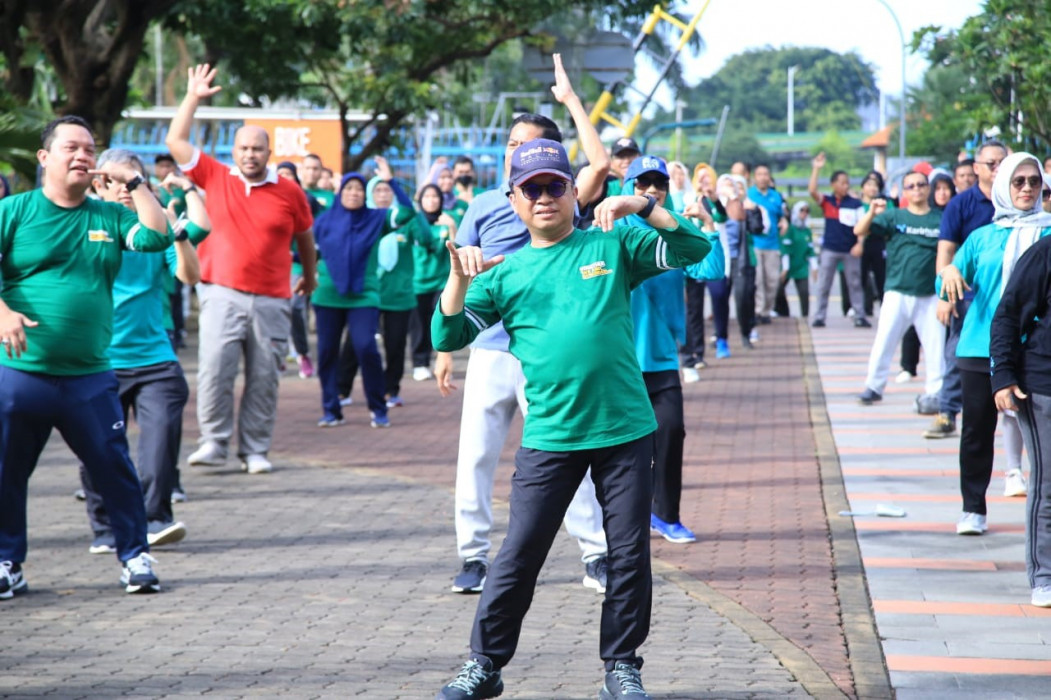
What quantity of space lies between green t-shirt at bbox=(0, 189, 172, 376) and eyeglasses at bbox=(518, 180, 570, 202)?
7.29ft

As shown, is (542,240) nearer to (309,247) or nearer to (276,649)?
(276,649)

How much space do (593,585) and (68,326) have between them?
99.7 inches

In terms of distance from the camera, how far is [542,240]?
4934 millimetres

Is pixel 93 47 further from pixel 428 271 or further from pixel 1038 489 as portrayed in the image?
pixel 1038 489

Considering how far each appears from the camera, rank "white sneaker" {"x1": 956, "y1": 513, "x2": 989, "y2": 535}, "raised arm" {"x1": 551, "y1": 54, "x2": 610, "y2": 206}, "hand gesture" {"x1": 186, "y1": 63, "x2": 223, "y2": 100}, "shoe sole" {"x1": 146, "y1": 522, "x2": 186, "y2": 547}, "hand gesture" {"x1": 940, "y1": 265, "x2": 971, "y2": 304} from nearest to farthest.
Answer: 1. "raised arm" {"x1": 551, "y1": 54, "x2": 610, "y2": 206}
2. "hand gesture" {"x1": 940, "y1": 265, "x2": 971, "y2": 304}
3. "shoe sole" {"x1": 146, "y1": 522, "x2": 186, "y2": 547}
4. "hand gesture" {"x1": 186, "y1": 63, "x2": 223, "y2": 100}
5. "white sneaker" {"x1": 956, "y1": 513, "x2": 989, "y2": 535}

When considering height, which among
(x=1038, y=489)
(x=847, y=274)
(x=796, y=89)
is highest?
(x=796, y=89)

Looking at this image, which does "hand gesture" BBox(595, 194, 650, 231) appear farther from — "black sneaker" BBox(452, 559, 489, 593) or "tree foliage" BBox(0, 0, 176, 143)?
"tree foliage" BBox(0, 0, 176, 143)

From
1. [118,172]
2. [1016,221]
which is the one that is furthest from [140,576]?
[1016,221]

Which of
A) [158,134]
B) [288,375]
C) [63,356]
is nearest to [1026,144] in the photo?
[288,375]

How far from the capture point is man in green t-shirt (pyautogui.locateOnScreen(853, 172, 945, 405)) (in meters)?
12.0

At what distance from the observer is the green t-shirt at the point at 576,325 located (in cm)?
483

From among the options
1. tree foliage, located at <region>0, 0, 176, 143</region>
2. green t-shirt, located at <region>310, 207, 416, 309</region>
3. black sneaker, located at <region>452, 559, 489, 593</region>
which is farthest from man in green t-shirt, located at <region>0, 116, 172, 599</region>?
tree foliage, located at <region>0, 0, 176, 143</region>

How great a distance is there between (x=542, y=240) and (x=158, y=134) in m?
29.6

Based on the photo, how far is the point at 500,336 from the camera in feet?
20.5
